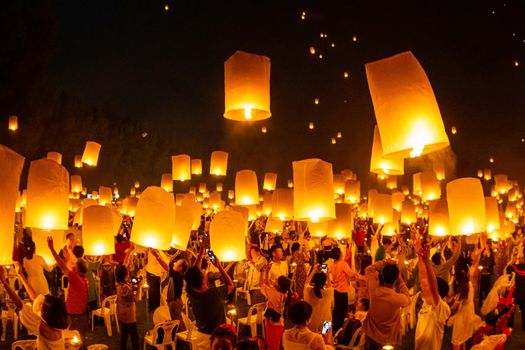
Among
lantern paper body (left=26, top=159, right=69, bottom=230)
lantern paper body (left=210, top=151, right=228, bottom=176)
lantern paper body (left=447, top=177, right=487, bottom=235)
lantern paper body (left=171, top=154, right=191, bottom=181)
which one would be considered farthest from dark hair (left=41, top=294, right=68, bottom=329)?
lantern paper body (left=171, top=154, right=191, bottom=181)

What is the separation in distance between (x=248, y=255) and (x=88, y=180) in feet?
91.0

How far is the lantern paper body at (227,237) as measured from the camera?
625cm

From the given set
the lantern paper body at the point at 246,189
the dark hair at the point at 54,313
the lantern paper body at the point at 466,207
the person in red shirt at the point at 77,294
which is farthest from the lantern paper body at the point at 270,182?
the dark hair at the point at 54,313

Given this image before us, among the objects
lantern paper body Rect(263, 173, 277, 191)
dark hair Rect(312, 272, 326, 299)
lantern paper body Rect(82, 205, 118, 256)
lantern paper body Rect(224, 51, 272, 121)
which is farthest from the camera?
lantern paper body Rect(263, 173, 277, 191)

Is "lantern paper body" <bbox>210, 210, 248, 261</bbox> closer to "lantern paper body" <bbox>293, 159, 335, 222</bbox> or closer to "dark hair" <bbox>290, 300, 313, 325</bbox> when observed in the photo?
"lantern paper body" <bbox>293, 159, 335, 222</bbox>

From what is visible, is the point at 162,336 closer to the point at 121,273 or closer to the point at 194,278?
the point at 121,273

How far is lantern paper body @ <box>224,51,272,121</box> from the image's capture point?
4.89m

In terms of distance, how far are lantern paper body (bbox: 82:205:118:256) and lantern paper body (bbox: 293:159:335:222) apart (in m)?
2.52

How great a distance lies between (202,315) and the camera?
5.62 metres

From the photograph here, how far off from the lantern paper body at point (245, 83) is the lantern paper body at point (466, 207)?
2302 millimetres

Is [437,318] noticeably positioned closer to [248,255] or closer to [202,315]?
[202,315]

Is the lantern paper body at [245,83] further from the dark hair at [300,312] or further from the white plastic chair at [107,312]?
the white plastic chair at [107,312]

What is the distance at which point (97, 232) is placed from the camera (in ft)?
22.3

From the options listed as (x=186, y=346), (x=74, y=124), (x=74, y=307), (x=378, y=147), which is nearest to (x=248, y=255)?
(x=186, y=346)
